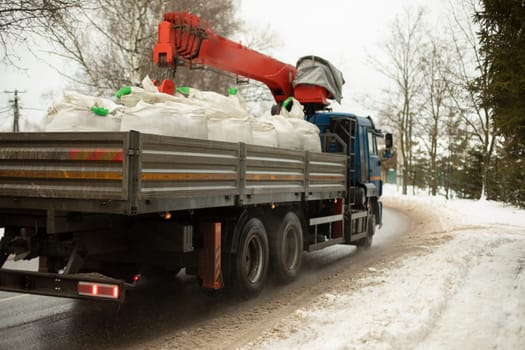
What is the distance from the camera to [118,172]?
460 cm

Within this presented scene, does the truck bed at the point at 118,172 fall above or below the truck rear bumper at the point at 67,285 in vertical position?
above

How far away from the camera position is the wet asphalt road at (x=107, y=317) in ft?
17.3

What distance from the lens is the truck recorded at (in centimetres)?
475

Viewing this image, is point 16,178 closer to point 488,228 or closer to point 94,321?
point 94,321

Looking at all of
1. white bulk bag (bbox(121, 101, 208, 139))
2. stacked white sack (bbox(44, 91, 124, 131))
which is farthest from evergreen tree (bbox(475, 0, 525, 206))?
stacked white sack (bbox(44, 91, 124, 131))

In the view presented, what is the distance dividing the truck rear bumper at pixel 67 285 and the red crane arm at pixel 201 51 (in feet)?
13.4

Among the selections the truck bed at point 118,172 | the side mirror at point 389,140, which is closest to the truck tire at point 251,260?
the truck bed at point 118,172

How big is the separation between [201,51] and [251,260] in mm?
3467

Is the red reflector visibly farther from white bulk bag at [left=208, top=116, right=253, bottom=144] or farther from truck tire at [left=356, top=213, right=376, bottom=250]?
truck tire at [left=356, top=213, right=376, bottom=250]

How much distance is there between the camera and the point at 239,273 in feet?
21.4

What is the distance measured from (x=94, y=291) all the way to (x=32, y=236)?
1.06m

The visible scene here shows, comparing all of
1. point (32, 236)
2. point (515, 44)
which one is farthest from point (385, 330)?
point (515, 44)

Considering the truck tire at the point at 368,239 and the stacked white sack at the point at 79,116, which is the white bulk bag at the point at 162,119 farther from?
the truck tire at the point at 368,239

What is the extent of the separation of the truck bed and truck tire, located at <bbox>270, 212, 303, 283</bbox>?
1447 mm
